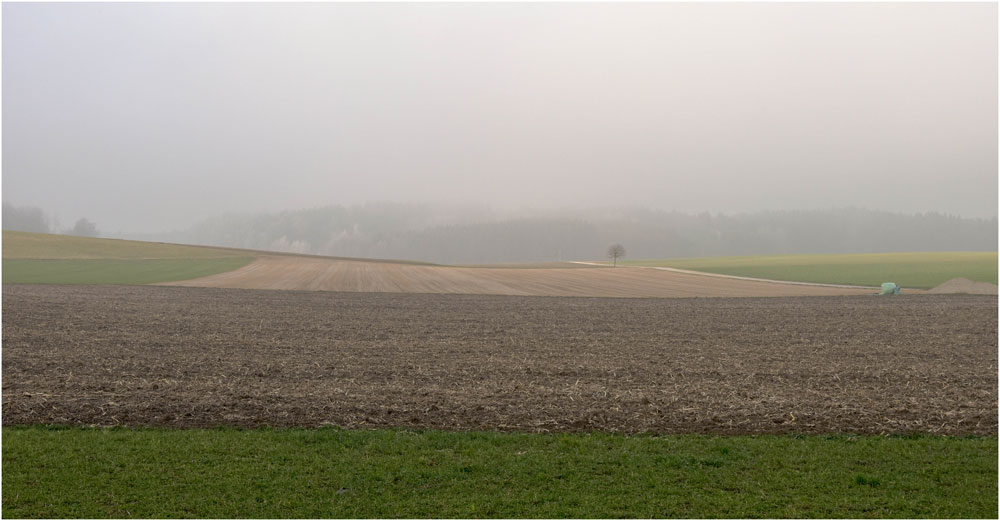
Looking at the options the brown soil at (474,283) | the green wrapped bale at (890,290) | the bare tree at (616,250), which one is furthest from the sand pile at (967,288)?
the bare tree at (616,250)

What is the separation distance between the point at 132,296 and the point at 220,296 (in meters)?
5.16

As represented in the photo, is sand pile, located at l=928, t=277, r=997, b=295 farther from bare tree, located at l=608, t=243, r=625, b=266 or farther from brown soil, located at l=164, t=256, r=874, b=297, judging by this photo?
bare tree, located at l=608, t=243, r=625, b=266

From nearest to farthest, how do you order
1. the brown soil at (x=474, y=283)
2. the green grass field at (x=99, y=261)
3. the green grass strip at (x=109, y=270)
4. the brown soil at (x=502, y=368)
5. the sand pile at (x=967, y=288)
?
1. the brown soil at (x=502, y=368)
2. the sand pile at (x=967, y=288)
3. the brown soil at (x=474, y=283)
4. the green grass strip at (x=109, y=270)
5. the green grass field at (x=99, y=261)

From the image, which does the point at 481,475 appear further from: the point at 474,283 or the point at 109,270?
the point at 109,270

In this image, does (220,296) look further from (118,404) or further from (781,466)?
(781,466)

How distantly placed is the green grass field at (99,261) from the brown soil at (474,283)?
4.93m

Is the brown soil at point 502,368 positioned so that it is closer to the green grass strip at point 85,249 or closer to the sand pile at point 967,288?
the sand pile at point 967,288

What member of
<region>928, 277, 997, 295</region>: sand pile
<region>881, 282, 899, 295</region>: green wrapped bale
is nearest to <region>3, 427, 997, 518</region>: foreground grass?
<region>881, 282, 899, 295</region>: green wrapped bale

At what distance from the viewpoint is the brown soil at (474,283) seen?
53.8m

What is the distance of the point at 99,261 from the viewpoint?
72.1 meters

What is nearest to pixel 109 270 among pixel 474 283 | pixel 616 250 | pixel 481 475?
pixel 474 283

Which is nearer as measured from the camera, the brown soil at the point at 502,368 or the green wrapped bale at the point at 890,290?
the brown soil at the point at 502,368

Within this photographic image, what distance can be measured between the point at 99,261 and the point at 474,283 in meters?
44.2

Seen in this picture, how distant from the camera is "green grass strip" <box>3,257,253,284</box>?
54.9 metres
